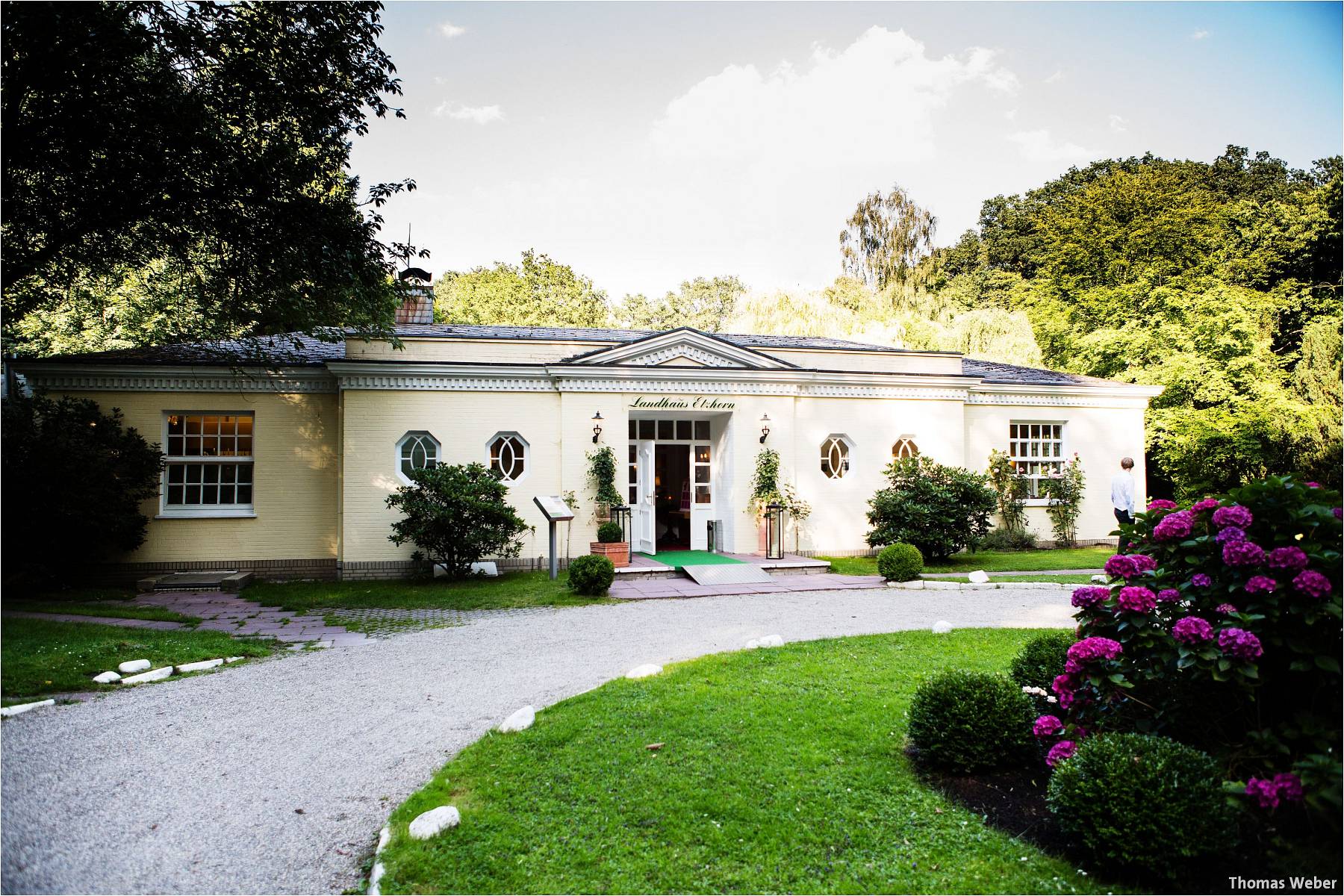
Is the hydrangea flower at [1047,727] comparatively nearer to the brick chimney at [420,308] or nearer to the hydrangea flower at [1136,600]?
the hydrangea flower at [1136,600]

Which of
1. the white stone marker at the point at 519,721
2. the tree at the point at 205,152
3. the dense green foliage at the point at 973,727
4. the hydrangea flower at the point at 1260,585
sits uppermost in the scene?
the tree at the point at 205,152

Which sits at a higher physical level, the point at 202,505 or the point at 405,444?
the point at 405,444

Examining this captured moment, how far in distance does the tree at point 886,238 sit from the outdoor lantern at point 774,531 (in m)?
21.3

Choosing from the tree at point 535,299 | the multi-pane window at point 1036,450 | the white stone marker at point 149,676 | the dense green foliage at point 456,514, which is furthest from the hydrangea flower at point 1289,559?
the tree at point 535,299

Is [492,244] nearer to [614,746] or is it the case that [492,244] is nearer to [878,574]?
[878,574]

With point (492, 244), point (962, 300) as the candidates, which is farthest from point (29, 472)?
point (962, 300)

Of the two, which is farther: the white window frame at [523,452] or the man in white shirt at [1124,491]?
the white window frame at [523,452]

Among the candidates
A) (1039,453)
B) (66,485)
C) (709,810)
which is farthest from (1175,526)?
(1039,453)

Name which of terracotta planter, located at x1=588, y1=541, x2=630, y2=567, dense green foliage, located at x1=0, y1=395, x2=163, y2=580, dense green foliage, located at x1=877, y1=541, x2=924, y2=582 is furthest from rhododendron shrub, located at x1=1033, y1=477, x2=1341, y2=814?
dense green foliage, located at x1=0, y1=395, x2=163, y2=580

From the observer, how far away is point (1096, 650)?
3.51 m

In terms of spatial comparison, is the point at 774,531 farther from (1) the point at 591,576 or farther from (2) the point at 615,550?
(1) the point at 591,576

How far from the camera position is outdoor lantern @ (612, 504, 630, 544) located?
1418 centimetres

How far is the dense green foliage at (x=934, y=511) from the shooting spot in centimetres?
1372

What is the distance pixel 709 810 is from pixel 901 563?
9072 mm
